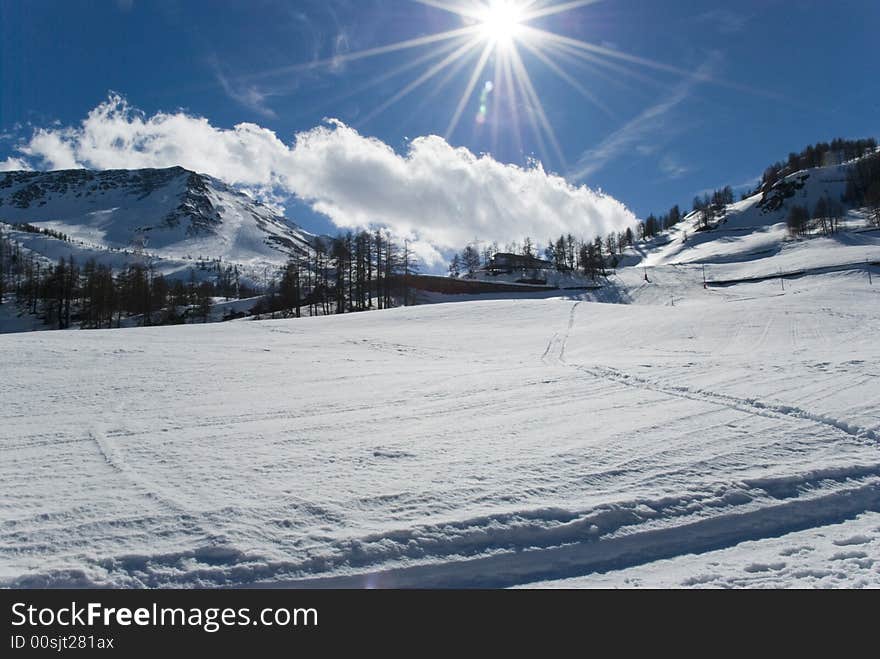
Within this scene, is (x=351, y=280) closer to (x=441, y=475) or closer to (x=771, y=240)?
(x=441, y=475)

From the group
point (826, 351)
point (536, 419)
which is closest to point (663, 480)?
point (536, 419)

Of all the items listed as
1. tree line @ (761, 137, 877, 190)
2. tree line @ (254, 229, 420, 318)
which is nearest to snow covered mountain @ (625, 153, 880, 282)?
tree line @ (761, 137, 877, 190)

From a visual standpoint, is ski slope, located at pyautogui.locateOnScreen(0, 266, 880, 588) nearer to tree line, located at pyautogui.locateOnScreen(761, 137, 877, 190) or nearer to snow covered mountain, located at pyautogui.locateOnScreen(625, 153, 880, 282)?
snow covered mountain, located at pyautogui.locateOnScreen(625, 153, 880, 282)

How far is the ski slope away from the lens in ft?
Answer: 11.3

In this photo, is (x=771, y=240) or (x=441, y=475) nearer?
(x=441, y=475)

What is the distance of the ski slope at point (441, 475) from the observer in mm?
3439

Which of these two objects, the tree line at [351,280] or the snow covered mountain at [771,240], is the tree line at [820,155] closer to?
the snow covered mountain at [771,240]

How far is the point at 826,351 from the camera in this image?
12.8 metres

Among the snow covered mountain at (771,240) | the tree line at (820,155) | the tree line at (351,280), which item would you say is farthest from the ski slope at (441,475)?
the tree line at (820,155)

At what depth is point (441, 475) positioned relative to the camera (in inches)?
191

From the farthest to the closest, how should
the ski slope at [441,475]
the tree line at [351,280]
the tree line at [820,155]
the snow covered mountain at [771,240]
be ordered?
the tree line at [820,155] → the snow covered mountain at [771,240] → the tree line at [351,280] → the ski slope at [441,475]

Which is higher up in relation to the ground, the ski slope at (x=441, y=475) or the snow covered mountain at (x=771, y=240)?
the snow covered mountain at (x=771, y=240)

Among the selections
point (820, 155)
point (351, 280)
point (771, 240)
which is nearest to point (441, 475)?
point (351, 280)
